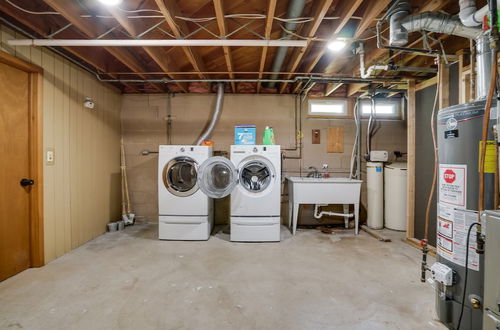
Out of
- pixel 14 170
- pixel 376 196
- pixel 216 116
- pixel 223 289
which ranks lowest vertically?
pixel 223 289

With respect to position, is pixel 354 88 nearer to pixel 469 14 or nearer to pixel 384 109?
pixel 384 109

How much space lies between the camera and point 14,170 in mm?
2318

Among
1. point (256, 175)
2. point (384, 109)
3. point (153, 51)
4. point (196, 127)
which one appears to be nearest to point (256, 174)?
point (256, 175)

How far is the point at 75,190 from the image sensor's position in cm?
306

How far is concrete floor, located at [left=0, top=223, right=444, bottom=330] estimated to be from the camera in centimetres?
170

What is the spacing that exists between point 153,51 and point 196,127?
5.49 ft

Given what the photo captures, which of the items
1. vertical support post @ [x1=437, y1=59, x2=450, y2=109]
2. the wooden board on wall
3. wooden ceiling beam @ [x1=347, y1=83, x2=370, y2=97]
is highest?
wooden ceiling beam @ [x1=347, y1=83, x2=370, y2=97]

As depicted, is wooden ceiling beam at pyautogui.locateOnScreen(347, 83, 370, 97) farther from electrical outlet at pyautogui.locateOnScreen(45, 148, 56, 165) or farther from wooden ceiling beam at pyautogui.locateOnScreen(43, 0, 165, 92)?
electrical outlet at pyautogui.locateOnScreen(45, 148, 56, 165)

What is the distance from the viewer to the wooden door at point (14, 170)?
221cm

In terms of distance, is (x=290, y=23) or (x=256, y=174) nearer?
(x=290, y=23)

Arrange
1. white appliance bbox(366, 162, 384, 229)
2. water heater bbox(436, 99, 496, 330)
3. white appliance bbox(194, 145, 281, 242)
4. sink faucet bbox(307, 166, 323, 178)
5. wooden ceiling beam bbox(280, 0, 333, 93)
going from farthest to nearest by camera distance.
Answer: sink faucet bbox(307, 166, 323, 178) → white appliance bbox(366, 162, 384, 229) → white appliance bbox(194, 145, 281, 242) → wooden ceiling beam bbox(280, 0, 333, 93) → water heater bbox(436, 99, 496, 330)

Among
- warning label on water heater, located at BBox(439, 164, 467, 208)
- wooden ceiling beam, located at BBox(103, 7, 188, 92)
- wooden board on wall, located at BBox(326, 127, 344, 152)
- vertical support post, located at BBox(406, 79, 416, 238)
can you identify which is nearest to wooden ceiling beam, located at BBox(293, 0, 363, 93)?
warning label on water heater, located at BBox(439, 164, 467, 208)

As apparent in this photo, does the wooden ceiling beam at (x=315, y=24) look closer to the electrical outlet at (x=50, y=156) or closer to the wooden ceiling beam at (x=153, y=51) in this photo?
the wooden ceiling beam at (x=153, y=51)

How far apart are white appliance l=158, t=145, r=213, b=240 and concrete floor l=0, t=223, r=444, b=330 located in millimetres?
260
